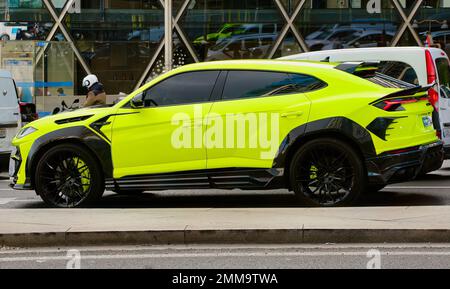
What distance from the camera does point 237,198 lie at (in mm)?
11812

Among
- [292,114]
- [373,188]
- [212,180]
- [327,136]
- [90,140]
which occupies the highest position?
[292,114]

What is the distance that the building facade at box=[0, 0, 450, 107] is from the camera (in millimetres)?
27234

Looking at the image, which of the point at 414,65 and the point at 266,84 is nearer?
the point at 266,84

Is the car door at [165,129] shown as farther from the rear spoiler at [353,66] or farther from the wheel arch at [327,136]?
the rear spoiler at [353,66]

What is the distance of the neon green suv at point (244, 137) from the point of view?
10180 mm

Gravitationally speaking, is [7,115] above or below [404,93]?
below

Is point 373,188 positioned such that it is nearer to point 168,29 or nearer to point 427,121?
point 427,121

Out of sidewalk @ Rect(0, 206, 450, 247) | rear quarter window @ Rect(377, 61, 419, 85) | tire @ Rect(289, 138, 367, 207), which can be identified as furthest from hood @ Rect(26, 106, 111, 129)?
rear quarter window @ Rect(377, 61, 419, 85)

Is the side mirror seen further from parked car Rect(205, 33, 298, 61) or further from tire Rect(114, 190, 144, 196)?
parked car Rect(205, 33, 298, 61)

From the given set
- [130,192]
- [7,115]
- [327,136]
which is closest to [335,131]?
[327,136]

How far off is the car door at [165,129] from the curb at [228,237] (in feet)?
7.22

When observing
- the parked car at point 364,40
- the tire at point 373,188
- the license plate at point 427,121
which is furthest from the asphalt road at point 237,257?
the parked car at point 364,40
